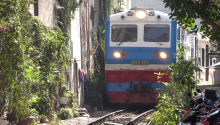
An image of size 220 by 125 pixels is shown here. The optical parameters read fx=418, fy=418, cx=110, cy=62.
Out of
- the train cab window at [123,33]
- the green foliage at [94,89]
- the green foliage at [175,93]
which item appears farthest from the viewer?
the green foliage at [94,89]

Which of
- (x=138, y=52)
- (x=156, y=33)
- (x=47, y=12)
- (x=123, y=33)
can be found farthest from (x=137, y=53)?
(x=47, y=12)

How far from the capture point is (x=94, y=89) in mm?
18844

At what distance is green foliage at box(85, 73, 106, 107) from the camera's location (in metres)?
18.3

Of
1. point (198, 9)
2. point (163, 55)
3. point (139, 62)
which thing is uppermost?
point (198, 9)

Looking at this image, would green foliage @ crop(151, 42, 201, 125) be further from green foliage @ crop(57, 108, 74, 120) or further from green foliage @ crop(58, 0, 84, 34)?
green foliage @ crop(58, 0, 84, 34)

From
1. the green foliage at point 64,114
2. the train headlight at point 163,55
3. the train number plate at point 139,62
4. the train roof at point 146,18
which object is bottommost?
the green foliage at point 64,114

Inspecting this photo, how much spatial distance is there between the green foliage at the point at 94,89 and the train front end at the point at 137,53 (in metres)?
2.72

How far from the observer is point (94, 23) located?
21.8m

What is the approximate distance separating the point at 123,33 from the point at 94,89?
4.17m

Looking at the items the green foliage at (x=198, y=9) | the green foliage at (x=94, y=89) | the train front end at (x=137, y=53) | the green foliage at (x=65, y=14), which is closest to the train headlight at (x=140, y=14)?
the train front end at (x=137, y=53)

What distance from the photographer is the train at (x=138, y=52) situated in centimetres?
1531

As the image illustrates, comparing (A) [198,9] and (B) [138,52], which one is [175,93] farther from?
(B) [138,52]

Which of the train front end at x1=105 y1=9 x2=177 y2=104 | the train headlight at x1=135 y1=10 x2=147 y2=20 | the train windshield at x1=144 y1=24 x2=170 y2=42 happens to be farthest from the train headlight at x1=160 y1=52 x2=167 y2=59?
the train headlight at x1=135 y1=10 x2=147 y2=20

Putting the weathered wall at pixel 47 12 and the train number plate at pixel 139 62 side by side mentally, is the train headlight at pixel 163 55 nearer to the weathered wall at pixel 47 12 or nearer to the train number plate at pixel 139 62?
the train number plate at pixel 139 62
